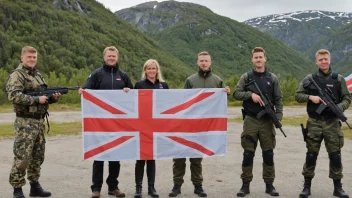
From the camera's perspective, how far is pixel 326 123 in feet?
20.6

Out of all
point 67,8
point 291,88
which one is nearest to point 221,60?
point 67,8

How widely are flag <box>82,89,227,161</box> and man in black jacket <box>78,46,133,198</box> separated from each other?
0.37ft

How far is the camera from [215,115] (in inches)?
265

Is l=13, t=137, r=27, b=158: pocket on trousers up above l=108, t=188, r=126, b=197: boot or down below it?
above

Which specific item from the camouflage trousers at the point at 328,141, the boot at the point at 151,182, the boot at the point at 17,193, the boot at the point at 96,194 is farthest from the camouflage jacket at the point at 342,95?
the boot at the point at 17,193

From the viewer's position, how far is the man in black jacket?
245 inches

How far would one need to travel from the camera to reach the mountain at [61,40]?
172ft

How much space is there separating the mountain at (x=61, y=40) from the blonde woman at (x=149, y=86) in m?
38.2

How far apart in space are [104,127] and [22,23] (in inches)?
2283

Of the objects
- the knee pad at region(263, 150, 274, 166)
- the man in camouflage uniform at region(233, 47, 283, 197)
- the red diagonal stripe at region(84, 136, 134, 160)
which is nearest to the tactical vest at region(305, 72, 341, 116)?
the man in camouflage uniform at region(233, 47, 283, 197)

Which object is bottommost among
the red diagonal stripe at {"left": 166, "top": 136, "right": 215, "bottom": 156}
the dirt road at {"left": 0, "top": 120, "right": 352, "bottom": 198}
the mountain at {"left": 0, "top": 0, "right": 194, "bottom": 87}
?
the dirt road at {"left": 0, "top": 120, "right": 352, "bottom": 198}

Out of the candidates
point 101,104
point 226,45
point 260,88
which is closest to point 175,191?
point 101,104

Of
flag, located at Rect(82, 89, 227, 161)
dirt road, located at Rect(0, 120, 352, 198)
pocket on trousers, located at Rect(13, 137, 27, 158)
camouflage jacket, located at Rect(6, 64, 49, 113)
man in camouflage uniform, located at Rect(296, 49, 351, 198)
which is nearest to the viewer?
camouflage jacket, located at Rect(6, 64, 49, 113)

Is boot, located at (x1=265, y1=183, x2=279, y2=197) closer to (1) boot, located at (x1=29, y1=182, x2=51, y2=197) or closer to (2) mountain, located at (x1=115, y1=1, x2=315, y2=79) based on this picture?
(1) boot, located at (x1=29, y1=182, x2=51, y2=197)
